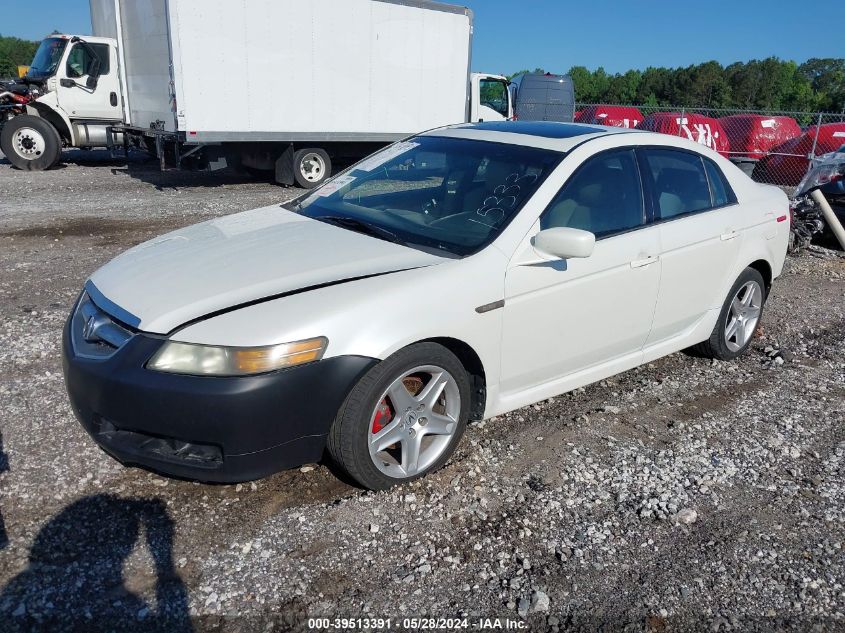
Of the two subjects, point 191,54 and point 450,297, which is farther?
point 191,54

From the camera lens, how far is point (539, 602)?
8.71ft

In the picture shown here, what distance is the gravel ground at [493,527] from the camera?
8.54 ft

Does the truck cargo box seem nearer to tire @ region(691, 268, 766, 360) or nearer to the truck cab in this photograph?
the truck cab

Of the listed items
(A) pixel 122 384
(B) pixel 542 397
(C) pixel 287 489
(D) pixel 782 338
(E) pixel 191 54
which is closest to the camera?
(A) pixel 122 384

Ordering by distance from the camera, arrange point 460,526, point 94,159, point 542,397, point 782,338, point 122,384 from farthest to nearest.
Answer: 1. point 94,159
2. point 782,338
3. point 542,397
4. point 460,526
5. point 122,384

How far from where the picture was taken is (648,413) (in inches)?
168

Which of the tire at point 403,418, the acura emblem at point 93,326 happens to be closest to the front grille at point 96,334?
the acura emblem at point 93,326

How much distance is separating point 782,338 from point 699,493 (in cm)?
285

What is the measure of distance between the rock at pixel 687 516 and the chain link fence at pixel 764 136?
47.6 ft

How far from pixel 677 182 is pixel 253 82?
916cm

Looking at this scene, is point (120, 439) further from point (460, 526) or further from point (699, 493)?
point (699, 493)

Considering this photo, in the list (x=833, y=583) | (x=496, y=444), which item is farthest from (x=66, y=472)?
(x=833, y=583)

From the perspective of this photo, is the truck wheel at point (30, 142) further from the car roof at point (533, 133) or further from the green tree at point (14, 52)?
the green tree at point (14, 52)

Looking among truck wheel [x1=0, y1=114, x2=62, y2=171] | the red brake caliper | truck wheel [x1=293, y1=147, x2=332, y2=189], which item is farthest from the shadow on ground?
truck wheel [x1=0, y1=114, x2=62, y2=171]
